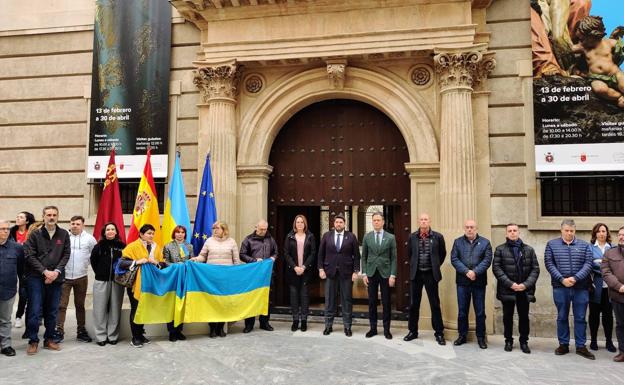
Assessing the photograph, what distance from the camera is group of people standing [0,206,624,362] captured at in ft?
23.2

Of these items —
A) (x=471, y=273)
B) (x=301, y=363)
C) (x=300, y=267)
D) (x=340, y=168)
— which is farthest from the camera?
(x=340, y=168)

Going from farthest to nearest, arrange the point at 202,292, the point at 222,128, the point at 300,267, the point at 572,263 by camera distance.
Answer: the point at 222,128 → the point at 300,267 → the point at 202,292 → the point at 572,263

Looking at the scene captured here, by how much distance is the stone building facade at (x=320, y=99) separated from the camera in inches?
351

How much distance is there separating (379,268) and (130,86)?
6.76 metres

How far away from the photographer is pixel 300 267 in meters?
8.50

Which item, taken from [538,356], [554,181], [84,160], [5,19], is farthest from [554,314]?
[5,19]

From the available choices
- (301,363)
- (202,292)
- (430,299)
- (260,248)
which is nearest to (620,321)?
(430,299)

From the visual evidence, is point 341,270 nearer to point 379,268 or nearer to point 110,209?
point 379,268

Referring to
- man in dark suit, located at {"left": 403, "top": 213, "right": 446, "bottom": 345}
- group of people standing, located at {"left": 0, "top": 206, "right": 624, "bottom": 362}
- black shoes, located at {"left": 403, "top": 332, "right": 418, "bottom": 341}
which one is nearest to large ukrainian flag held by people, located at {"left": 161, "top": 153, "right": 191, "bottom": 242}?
group of people standing, located at {"left": 0, "top": 206, "right": 624, "bottom": 362}

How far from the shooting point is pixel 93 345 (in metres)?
7.48

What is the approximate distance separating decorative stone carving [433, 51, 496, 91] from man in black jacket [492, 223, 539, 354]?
10.1ft

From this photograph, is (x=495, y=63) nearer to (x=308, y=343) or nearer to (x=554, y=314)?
(x=554, y=314)

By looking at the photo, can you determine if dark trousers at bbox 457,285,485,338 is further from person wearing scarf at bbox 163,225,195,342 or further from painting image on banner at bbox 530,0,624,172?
person wearing scarf at bbox 163,225,195,342

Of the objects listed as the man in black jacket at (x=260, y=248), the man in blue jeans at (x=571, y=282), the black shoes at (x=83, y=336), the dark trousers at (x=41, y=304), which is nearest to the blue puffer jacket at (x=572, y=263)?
the man in blue jeans at (x=571, y=282)
